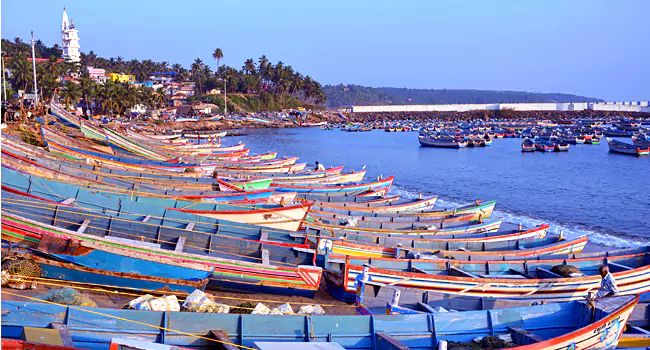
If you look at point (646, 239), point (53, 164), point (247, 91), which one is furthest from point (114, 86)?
point (646, 239)

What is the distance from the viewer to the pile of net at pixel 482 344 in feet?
28.4

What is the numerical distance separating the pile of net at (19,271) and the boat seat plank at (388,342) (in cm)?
669

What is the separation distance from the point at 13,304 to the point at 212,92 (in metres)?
119

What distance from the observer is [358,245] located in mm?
15109

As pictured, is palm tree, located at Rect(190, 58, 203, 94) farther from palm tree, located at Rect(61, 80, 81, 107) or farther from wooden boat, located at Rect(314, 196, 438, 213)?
wooden boat, located at Rect(314, 196, 438, 213)

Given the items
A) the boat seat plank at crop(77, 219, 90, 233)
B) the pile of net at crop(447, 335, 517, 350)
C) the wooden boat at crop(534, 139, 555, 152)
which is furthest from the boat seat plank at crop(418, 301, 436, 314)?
the wooden boat at crop(534, 139, 555, 152)

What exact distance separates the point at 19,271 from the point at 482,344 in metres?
8.54

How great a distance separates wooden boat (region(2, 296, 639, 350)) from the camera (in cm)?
784

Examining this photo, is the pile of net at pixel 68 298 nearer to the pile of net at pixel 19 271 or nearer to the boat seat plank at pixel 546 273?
the pile of net at pixel 19 271

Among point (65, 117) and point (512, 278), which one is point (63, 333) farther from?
point (65, 117)

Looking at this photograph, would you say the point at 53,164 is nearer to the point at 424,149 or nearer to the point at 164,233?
the point at 164,233

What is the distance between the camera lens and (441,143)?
235 ft

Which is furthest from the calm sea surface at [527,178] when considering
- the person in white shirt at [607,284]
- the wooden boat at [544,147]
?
the person in white shirt at [607,284]

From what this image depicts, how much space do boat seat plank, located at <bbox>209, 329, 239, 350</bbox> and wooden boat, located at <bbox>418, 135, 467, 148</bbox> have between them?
65.1m
